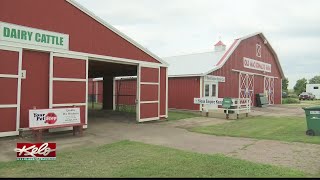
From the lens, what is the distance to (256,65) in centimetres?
3197

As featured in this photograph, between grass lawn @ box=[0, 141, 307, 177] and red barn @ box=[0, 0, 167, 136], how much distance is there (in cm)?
348

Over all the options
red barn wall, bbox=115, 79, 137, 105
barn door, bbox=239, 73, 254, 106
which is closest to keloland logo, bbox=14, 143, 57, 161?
red barn wall, bbox=115, 79, 137, 105

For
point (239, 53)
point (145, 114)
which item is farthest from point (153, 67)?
point (239, 53)

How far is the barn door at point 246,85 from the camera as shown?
2875cm

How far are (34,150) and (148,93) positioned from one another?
395 inches

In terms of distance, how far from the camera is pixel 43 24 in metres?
11.7

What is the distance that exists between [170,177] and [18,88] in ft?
23.3

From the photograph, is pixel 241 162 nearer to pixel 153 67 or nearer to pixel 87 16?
pixel 87 16

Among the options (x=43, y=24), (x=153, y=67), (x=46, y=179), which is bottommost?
(x=46, y=179)

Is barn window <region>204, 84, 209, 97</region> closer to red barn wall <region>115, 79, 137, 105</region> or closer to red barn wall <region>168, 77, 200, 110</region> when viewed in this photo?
red barn wall <region>168, 77, 200, 110</region>

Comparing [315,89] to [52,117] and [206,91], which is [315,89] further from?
[52,117]

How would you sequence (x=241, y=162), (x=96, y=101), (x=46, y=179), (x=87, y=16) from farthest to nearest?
1. (x=96, y=101)
2. (x=87, y=16)
3. (x=241, y=162)
4. (x=46, y=179)

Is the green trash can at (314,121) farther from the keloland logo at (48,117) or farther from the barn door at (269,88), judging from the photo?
the barn door at (269,88)

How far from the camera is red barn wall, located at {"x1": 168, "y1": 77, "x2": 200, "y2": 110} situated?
23.7m
